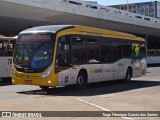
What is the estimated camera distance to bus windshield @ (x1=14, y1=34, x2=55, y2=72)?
16.3 metres

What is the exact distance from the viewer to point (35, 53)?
16.5 metres

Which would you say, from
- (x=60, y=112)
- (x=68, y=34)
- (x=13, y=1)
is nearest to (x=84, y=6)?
(x=13, y=1)

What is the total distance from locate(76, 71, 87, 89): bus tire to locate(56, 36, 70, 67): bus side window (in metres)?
1.27

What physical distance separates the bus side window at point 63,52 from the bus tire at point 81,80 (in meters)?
1.27

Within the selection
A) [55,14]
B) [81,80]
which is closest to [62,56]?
[81,80]

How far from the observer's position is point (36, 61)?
16.4 m

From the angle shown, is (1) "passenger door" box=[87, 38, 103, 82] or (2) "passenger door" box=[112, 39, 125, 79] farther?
(2) "passenger door" box=[112, 39, 125, 79]

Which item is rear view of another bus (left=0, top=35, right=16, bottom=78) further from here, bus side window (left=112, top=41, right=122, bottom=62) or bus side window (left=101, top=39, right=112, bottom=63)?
bus side window (left=112, top=41, right=122, bottom=62)

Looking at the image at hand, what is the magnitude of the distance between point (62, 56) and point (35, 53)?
1.13 meters

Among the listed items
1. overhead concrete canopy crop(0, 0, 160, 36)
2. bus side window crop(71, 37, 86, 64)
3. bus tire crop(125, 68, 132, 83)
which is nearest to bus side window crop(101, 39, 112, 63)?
bus side window crop(71, 37, 86, 64)

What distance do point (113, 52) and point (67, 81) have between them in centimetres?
509

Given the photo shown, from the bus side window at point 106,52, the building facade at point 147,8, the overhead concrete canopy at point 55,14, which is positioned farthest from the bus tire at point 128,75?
the building facade at point 147,8

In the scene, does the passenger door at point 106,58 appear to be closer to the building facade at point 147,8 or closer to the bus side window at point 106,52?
the bus side window at point 106,52

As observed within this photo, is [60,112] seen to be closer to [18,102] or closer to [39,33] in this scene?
[18,102]
